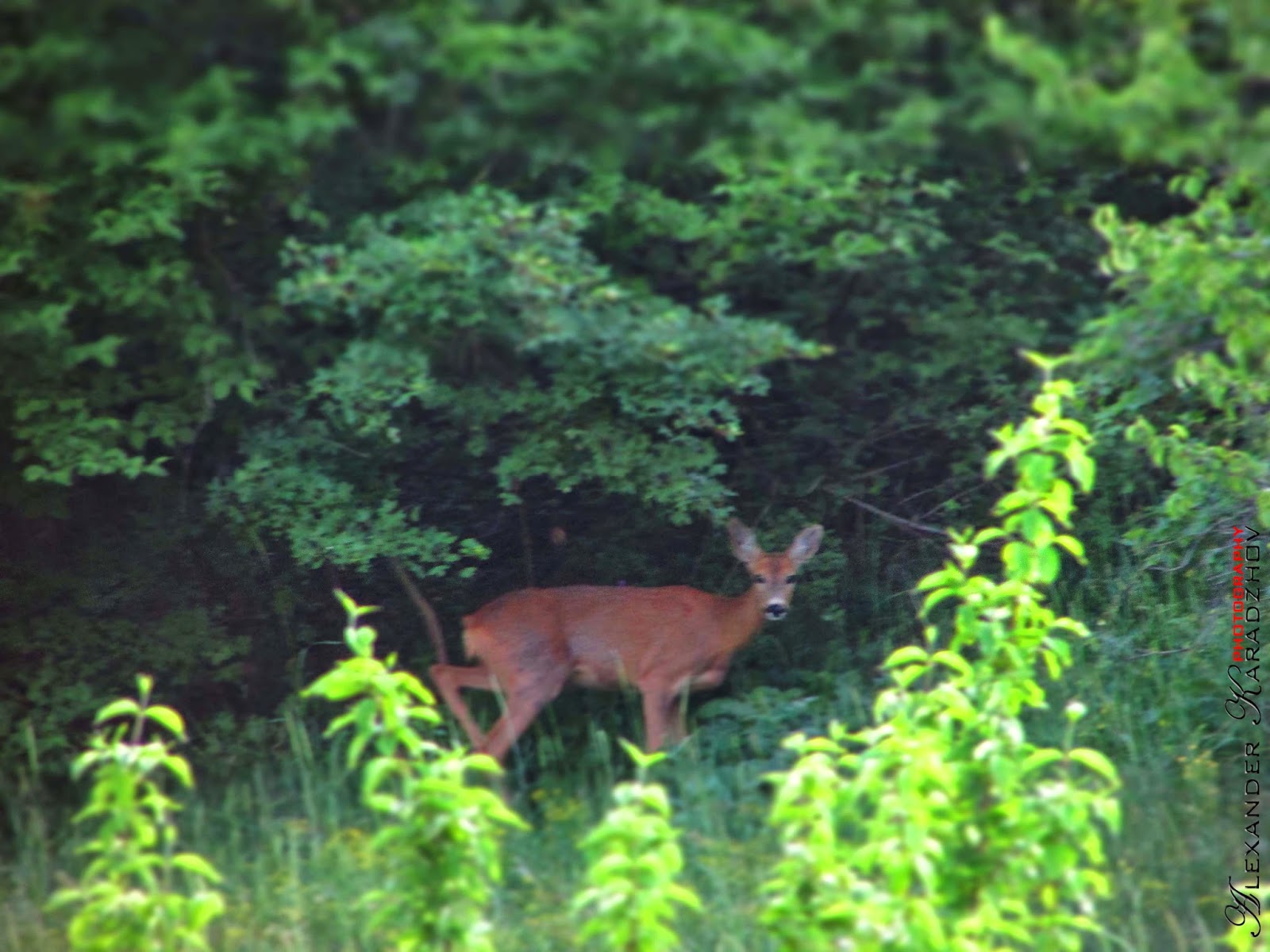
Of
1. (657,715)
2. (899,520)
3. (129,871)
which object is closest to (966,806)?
(129,871)

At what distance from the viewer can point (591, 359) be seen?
6.02 metres

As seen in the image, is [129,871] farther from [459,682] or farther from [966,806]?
[459,682]

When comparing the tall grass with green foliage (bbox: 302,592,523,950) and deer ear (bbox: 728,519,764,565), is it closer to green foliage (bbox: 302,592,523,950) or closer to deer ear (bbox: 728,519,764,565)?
green foliage (bbox: 302,592,523,950)

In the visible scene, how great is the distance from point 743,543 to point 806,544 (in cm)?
38

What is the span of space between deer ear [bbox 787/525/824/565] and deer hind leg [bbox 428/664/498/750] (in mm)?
1972

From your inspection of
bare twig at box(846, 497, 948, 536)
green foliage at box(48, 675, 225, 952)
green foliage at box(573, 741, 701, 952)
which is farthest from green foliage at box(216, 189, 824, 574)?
green foliage at box(573, 741, 701, 952)

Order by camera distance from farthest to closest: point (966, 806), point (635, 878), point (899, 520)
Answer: point (899, 520)
point (966, 806)
point (635, 878)

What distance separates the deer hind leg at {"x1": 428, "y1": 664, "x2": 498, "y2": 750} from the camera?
25.1 feet

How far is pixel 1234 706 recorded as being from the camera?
21.6ft

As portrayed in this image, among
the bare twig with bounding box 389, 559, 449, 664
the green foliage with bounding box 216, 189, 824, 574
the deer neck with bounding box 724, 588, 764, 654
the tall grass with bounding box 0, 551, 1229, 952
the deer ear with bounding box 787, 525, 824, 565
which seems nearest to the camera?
the tall grass with bounding box 0, 551, 1229, 952

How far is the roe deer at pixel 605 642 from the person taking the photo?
7.63 meters

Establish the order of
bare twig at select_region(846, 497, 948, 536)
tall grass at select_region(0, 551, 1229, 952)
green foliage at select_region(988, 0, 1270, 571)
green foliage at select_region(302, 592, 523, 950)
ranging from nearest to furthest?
1. green foliage at select_region(988, 0, 1270, 571)
2. green foliage at select_region(302, 592, 523, 950)
3. tall grass at select_region(0, 551, 1229, 952)
4. bare twig at select_region(846, 497, 948, 536)

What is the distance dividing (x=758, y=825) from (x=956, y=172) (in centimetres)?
380

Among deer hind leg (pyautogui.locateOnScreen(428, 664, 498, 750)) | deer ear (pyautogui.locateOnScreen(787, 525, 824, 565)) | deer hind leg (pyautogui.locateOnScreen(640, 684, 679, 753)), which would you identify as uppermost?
deer ear (pyautogui.locateOnScreen(787, 525, 824, 565))
